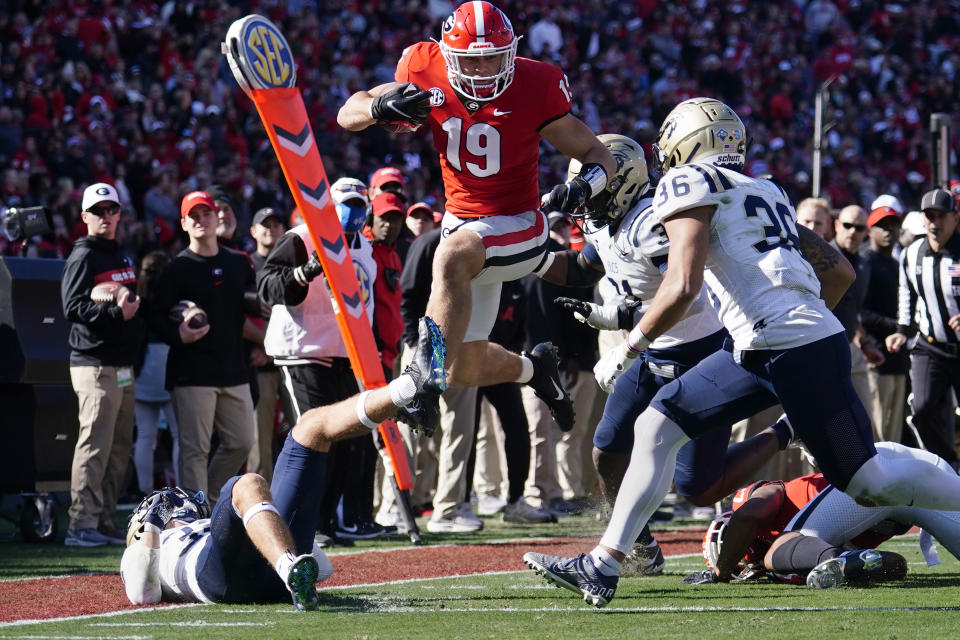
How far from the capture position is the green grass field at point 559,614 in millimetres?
4406

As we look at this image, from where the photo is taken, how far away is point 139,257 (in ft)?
42.1

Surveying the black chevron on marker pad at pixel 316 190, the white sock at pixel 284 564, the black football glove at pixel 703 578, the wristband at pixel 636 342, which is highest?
the black chevron on marker pad at pixel 316 190

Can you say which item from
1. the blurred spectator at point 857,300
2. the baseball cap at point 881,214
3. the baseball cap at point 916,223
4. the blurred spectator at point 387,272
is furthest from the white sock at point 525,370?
the baseball cap at point 881,214

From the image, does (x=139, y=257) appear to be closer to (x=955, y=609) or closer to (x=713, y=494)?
(x=713, y=494)

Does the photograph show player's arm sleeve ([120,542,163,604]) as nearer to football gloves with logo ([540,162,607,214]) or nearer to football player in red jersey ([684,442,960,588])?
football gloves with logo ([540,162,607,214])

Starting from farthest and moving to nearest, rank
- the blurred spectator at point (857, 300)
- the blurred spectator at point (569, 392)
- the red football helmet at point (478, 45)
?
the blurred spectator at point (857, 300)
the blurred spectator at point (569, 392)
the red football helmet at point (478, 45)

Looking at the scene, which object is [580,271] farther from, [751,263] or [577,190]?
[751,263]

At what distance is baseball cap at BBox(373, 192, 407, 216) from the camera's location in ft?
29.5

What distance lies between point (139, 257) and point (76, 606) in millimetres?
7875

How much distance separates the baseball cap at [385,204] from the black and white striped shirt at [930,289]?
159 inches

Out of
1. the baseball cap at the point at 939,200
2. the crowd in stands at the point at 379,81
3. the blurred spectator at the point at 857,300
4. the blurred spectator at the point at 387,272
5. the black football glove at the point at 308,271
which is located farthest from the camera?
the crowd in stands at the point at 379,81

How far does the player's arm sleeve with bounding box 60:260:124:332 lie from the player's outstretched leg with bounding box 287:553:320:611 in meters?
3.67

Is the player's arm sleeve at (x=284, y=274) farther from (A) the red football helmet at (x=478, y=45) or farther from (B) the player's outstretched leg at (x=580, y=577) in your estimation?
(B) the player's outstretched leg at (x=580, y=577)

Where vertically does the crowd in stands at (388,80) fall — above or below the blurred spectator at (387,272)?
above
